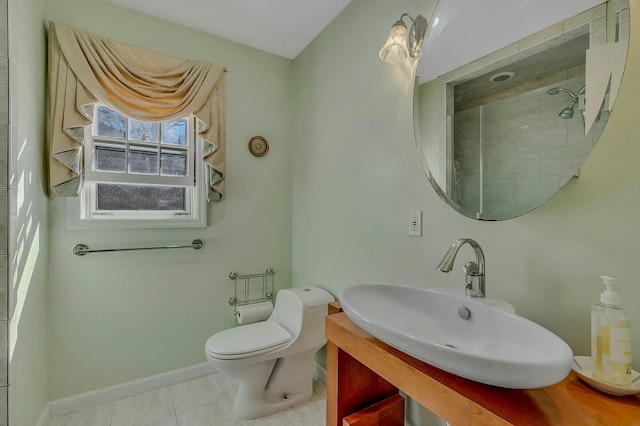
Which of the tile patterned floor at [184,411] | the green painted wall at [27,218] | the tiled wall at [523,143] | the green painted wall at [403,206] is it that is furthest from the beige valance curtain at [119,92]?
the tiled wall at [523,143]

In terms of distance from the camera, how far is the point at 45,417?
1.56 m

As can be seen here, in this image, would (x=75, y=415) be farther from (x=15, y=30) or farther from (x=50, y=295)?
(x=15, y=30)

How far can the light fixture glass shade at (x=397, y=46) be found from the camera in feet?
4.38

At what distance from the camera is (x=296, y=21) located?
193cm

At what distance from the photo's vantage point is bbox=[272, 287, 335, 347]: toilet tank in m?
1.71

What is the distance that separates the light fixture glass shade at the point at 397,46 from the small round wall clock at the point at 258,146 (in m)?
1.18

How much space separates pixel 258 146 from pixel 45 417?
204cm

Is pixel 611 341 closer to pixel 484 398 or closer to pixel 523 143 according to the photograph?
pixel 484 398

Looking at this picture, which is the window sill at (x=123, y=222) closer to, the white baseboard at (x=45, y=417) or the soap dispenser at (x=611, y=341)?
the white baseboard at (x=45, y=417)

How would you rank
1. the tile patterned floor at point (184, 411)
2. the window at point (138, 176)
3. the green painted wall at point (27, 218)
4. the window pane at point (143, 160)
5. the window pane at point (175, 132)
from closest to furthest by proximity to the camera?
the green painted wall at point (27, 218)
the tile patterned floor at point (184, 411)
the window at point (138, 176)
the window pane at point (143, 160)
the window pane at point (175, 132)

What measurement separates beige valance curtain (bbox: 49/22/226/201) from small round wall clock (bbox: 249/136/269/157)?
0.24 meters

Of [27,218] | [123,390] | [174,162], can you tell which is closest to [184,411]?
[123,390]

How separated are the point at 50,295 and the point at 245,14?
2062 millimetres

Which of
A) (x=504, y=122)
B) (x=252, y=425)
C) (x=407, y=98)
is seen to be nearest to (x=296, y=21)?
(x=407, y=98)
